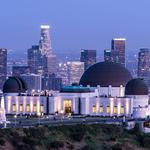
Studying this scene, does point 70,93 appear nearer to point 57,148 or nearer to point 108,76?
point 108,76

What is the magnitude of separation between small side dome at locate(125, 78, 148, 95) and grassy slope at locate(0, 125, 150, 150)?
28921mm

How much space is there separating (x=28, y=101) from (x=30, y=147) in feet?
158

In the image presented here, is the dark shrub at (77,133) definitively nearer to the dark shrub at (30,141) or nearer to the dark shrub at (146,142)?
the dark shrub at (146,142)

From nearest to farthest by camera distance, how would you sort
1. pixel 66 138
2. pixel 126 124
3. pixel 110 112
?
pixel 66 138
pixel 126 124
pixel 110 112

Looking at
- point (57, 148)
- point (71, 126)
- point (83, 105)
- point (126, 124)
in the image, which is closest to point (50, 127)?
point (71, 126)

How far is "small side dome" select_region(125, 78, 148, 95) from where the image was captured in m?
137

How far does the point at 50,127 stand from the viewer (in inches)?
3900

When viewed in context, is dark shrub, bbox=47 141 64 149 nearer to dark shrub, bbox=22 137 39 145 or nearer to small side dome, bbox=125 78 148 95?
dark shrub, bbox=22 137 39 145

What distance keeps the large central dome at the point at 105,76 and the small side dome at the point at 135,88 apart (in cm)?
556

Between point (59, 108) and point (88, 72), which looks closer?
point (59, 108)

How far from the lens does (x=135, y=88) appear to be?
451ft

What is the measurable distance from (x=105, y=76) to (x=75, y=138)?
48162 mm

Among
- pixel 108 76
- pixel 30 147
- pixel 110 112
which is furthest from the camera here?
pixel 108 76

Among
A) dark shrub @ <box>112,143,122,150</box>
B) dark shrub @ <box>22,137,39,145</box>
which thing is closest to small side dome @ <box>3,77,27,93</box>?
dark shrub @ <box>112,143,122,150</box>
